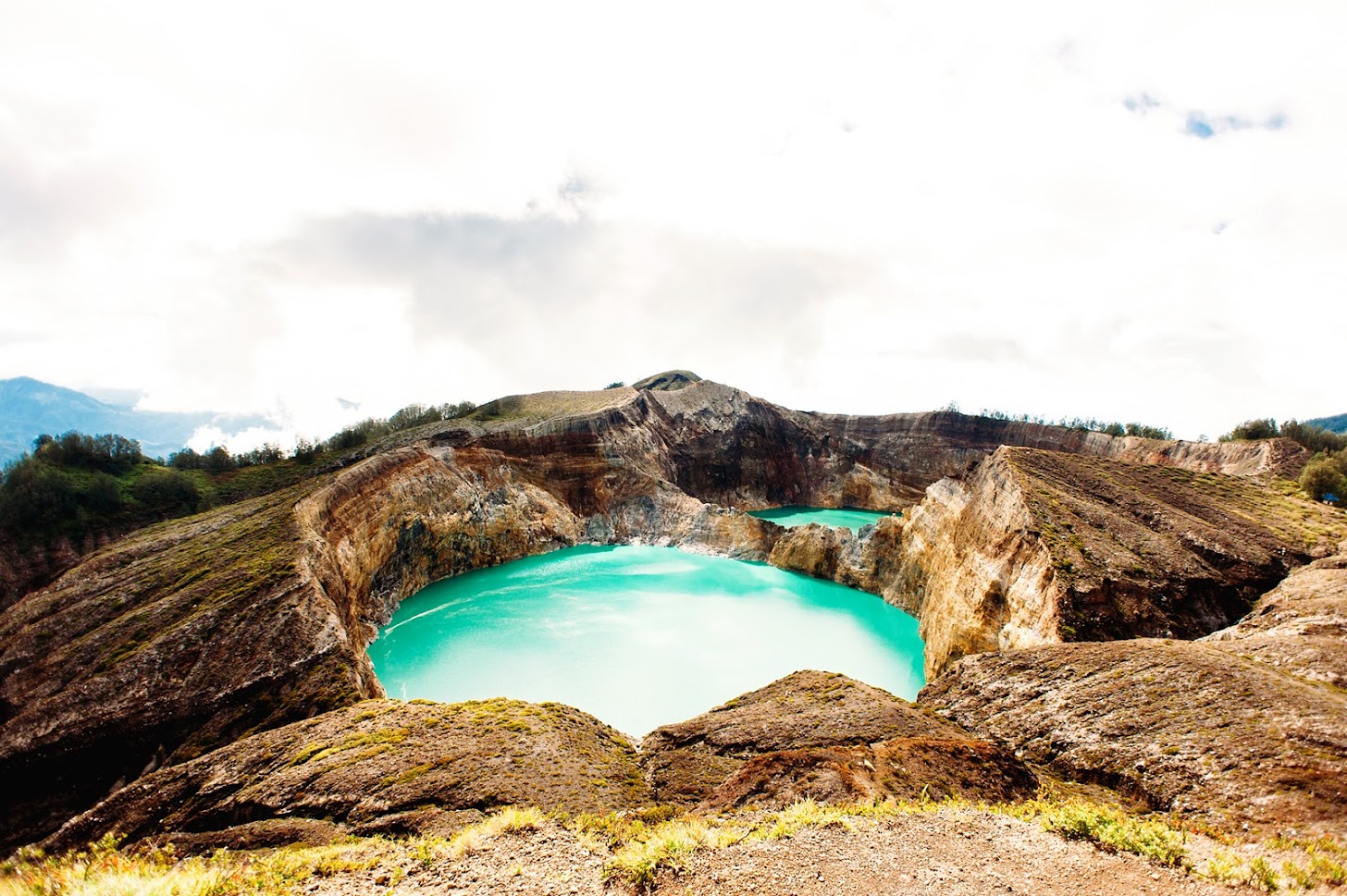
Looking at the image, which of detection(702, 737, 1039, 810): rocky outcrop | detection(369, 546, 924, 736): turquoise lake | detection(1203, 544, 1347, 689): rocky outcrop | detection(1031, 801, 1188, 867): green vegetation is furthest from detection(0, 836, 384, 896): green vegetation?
detection(1203, 544, 1347, 689): rocky outcrop

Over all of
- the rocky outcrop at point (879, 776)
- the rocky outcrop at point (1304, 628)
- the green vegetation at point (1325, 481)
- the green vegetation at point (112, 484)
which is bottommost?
the rocky outcrop at point (879, 776)

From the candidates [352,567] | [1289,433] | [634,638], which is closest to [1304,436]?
[1289,433]

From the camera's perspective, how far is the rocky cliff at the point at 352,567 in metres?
14.8

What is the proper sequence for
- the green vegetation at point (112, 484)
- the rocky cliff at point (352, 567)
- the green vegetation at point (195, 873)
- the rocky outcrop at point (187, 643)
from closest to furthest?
the green vegetation at point (195, 873)
the rocky outcrop at point (187, 643)
the rocky cliff at point (352, 567)
the green vegetation at point (112, 484)

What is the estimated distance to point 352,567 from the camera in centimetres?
2909

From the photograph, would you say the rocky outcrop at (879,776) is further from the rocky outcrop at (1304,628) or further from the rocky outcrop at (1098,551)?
the rocky outcrop at (1098,551)

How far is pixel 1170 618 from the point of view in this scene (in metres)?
16.7

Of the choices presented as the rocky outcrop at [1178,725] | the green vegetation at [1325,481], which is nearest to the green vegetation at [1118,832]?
the rocky outcrop at [1178,725]

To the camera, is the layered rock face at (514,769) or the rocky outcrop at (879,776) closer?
the rocky outcrop at (879,776)

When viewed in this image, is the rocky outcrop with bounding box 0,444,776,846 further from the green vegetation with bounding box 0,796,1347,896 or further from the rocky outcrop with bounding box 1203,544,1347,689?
the rocky outcrop with bounding box 1203,544,1347,689

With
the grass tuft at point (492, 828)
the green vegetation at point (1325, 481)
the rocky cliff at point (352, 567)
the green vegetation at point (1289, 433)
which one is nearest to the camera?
the grass tuft at point (492, 828)

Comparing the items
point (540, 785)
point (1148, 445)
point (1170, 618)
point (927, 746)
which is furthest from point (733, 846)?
point (1148, 445)

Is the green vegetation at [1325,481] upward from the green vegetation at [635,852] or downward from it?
upward

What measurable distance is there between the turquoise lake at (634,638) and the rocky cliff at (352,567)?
281cm
